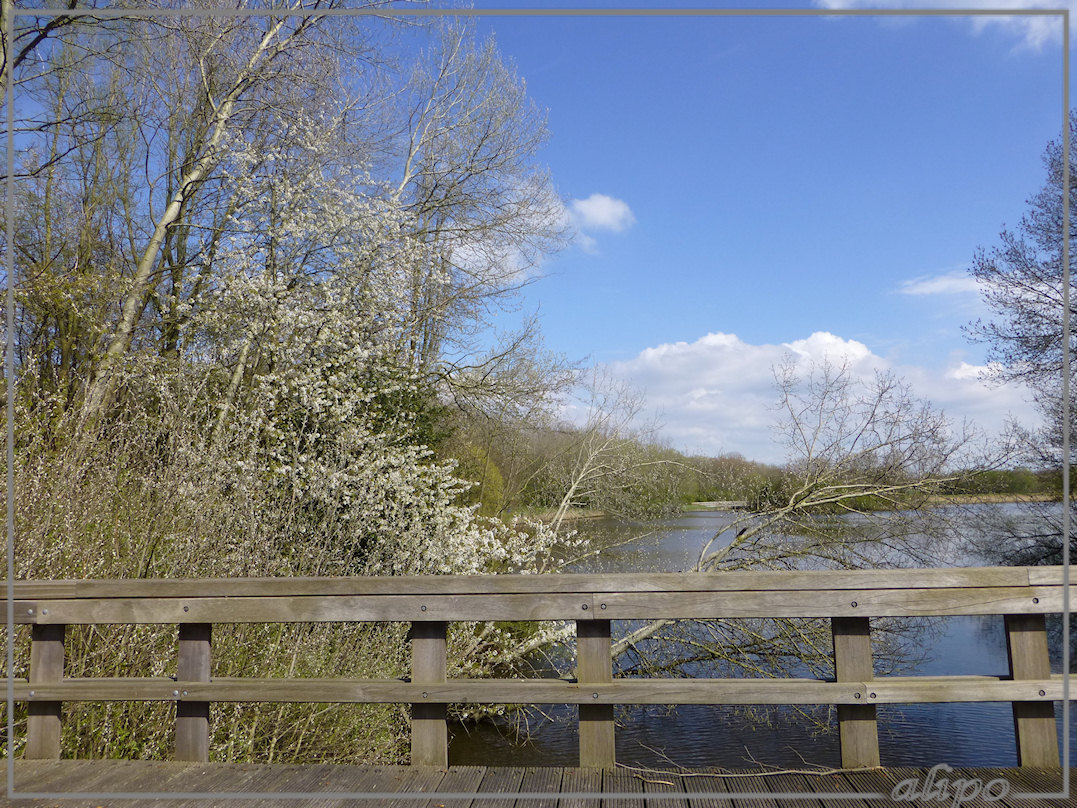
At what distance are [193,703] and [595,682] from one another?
1.74 meters

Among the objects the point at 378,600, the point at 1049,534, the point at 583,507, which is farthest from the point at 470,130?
the point at 378,600

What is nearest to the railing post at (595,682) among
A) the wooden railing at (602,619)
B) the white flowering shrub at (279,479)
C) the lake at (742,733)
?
the wooden railing at (602,619)

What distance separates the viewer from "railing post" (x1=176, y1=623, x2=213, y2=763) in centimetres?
361

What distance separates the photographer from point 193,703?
3652 mm

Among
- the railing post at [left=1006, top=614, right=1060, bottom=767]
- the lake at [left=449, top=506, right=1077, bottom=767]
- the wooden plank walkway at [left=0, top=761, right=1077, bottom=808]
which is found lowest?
the lake at [left=449, top=506, right=1077, bottom=767]

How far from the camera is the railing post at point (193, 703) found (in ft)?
11.8

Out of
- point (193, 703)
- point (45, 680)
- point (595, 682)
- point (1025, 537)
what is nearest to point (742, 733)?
point (1025, 537)

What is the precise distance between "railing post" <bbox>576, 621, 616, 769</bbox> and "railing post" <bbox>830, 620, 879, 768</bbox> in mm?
912

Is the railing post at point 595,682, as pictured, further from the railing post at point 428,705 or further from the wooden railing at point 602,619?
the railing post at point 428,705

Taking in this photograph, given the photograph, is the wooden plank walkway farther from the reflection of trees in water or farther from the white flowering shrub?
the reflection of trees in water

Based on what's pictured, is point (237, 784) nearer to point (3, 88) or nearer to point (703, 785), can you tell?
point (703, 785)

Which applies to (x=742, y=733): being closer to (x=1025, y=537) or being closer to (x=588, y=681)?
(x=1025, y=537)

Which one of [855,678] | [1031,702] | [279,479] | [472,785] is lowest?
[472,785]

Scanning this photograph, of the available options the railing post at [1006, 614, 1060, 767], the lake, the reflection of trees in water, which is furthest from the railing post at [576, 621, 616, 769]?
the reflection of trees in water
